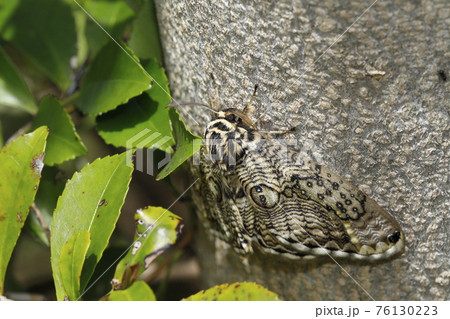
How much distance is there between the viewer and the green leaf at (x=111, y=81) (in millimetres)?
1522

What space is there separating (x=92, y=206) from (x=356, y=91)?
763 millimetres

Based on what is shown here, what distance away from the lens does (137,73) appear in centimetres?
152

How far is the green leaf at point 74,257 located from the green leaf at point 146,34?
26.0 inches

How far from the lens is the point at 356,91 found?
1117 mm

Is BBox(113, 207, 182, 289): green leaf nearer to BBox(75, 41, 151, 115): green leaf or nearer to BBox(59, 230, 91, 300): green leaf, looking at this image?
BBox(59, 230, 91, 300): green leaf

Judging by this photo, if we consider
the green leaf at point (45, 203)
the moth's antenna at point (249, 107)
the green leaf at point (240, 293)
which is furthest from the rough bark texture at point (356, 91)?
the green leaf at point (45, 203)

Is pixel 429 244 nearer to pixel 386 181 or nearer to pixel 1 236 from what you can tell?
pixel 386 181

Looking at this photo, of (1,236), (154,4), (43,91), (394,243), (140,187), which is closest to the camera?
(394,243)

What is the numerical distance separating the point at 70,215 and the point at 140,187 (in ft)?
5.04

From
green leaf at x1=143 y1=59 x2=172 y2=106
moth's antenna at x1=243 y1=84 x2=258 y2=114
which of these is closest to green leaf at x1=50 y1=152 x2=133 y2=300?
green leaf at x1=143 y1=59 x2=172 y2=106

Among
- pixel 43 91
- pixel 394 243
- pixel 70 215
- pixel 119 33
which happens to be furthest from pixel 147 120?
pixel 43 91

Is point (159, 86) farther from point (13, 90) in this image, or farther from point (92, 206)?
point (13, 90)

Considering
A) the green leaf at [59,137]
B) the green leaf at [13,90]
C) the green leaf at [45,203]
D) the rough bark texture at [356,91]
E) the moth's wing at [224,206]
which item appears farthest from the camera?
the green leaf at [13,90]

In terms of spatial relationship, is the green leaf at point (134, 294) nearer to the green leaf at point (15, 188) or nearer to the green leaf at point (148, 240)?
the green leaf at point (148, 240)
